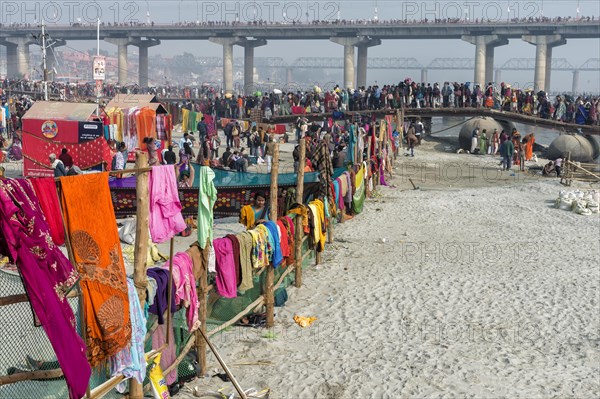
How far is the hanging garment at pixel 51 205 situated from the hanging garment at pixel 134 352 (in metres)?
1.02

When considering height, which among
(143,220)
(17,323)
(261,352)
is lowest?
(261,352)

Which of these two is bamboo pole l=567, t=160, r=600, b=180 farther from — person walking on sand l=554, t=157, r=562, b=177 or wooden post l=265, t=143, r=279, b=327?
wooden post l=265, t=143, r=279, b=327

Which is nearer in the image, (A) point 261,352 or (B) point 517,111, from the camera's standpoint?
(A) point 261,352

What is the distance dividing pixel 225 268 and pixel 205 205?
107 cm

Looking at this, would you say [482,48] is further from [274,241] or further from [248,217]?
[274,241]

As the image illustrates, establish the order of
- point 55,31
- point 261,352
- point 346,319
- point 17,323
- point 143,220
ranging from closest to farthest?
1. point 143,220
2. point 17,323
3. point 261,352
4. point 346,319
5. point 55,31

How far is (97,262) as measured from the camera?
617 cm

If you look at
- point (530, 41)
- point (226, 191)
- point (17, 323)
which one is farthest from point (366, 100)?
point (530, 41)

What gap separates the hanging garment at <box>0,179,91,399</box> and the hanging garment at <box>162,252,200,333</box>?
2.07 m

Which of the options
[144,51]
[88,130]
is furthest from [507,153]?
[144,51]

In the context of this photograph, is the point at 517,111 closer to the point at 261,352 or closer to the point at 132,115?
the point at 132,115

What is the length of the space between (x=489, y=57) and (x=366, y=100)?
2065 inches

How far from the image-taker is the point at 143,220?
23.1 ft

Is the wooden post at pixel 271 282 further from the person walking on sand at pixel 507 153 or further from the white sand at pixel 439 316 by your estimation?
the person walking on sand at pixel 507 153
